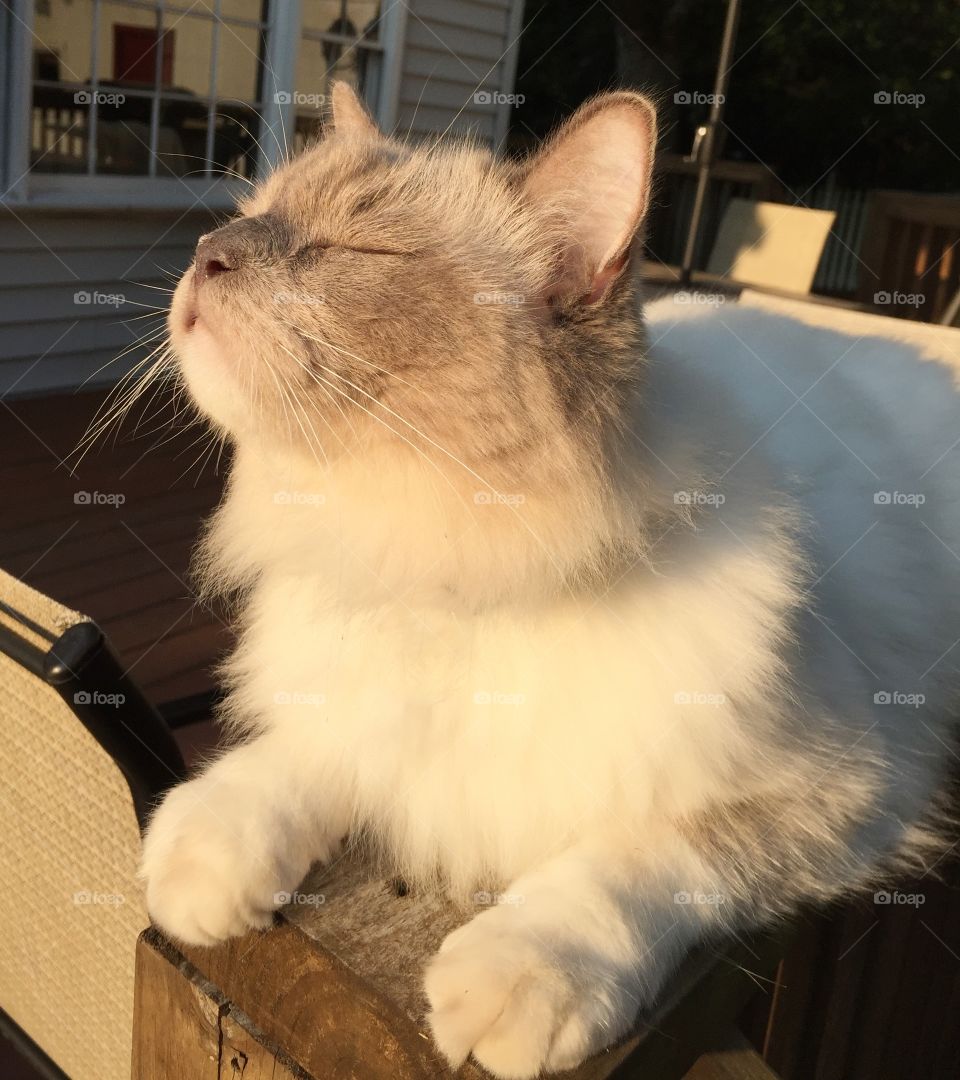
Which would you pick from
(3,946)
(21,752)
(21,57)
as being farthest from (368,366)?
(21,57)

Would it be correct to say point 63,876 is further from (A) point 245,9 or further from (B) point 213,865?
(A) point 245,9

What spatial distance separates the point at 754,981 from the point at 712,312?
127cm

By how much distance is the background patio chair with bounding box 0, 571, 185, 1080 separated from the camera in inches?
36.4

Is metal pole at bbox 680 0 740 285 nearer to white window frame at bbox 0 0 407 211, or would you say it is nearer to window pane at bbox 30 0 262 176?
white window frame at bbox 0 0 407 211

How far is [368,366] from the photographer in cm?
118

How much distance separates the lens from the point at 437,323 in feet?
3.94

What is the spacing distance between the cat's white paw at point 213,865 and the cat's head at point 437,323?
1.38ft

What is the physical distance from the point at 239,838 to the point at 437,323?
62cm

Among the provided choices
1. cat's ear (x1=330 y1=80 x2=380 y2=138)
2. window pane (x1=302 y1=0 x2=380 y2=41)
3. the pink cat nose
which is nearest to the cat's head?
the pink cat nose

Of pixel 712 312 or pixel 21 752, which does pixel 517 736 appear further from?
pixel 712 312

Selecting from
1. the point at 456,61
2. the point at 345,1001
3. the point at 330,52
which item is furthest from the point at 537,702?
the point at 456,61

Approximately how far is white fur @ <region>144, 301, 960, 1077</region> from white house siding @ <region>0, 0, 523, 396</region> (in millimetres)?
2951

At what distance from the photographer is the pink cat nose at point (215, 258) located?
1.23 meters

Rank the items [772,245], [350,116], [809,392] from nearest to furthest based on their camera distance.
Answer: [350,116] < [809,392] < [772,245]
